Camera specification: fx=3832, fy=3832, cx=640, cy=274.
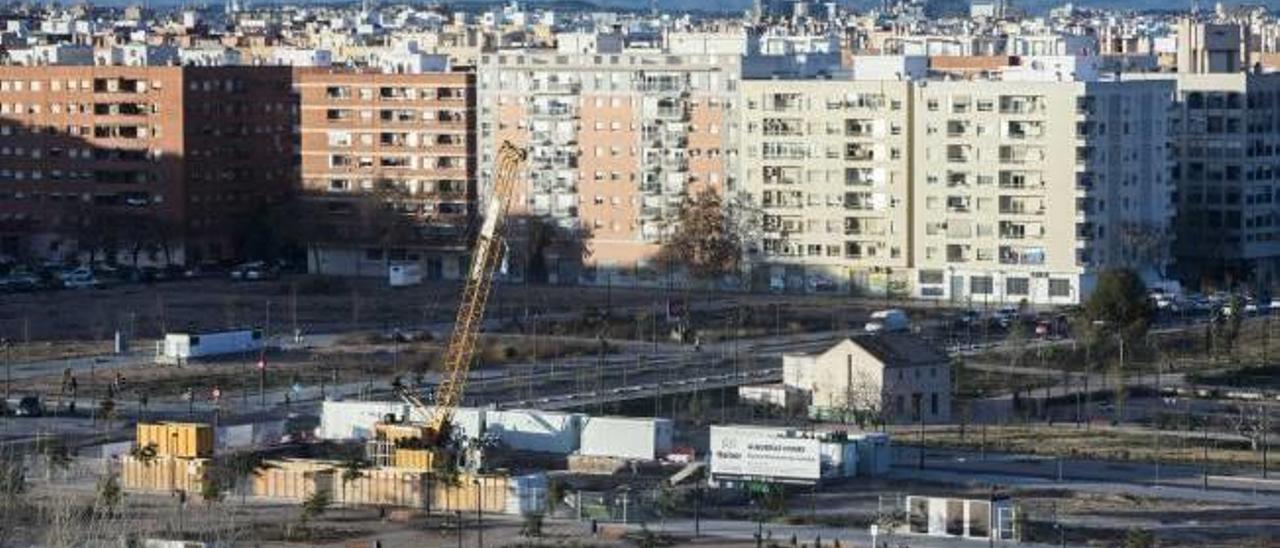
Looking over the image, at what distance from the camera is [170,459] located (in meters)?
37.5

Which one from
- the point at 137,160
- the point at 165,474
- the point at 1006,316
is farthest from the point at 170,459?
the point at 137,160

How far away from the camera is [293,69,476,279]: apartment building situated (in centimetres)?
6931

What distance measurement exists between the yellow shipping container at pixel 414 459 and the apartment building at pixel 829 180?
26.9 metres

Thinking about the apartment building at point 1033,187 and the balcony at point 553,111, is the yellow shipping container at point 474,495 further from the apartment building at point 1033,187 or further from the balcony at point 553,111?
the balcony at point 553,111

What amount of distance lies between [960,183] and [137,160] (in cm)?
1710

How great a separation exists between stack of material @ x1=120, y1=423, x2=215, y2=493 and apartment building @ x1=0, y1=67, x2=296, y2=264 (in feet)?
109

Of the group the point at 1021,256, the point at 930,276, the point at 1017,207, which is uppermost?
the point at 1017,207

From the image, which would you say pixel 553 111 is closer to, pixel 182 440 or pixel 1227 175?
pixel 1227 175

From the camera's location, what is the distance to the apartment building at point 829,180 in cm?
6366

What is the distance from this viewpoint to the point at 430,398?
44.7 metres

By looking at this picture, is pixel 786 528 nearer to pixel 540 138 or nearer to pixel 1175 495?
pixel 1175 495

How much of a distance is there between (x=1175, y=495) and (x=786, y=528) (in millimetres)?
4287

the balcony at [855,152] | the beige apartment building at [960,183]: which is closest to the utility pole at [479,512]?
the beige apartment building at [960,183]

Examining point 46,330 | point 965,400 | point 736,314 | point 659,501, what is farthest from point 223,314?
point 659,501
